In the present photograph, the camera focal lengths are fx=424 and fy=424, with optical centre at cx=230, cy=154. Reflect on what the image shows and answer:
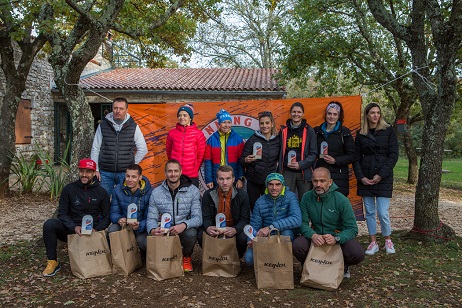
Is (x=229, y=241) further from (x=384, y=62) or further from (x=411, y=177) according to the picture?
(x=411, y=177)

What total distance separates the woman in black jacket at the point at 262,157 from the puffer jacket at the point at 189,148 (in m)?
0.55

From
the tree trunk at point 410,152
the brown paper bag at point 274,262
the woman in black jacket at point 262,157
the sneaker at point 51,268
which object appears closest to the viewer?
the brown paper bag at point 274,262

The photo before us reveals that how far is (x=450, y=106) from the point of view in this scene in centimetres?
507

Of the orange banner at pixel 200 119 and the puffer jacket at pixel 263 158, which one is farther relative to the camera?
the orange banner at pixel 200 119

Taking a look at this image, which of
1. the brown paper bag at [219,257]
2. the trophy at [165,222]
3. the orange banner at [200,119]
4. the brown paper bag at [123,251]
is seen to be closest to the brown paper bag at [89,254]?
the brown paper bag at [123,251]

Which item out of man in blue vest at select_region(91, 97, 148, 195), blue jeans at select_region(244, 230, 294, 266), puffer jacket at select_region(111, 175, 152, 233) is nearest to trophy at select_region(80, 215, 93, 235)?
puffer jacket at select_region(111, 175, 152, 233)

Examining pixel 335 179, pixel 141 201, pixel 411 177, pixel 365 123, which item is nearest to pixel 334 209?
pixel 335 179

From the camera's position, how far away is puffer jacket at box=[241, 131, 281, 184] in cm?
489

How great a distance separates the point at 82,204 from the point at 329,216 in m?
2.55

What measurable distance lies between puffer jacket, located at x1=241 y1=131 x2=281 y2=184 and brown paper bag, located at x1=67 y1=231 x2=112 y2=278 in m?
1.77

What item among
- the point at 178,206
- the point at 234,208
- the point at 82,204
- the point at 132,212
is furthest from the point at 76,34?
the point at 234,208

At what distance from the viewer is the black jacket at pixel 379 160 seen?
4.77 metres

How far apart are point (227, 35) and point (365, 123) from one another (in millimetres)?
25012

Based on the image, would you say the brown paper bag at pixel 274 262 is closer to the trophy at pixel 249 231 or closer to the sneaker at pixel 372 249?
the trophy at pixel 249 231
